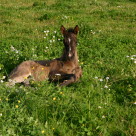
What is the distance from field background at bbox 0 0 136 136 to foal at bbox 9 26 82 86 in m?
0.37

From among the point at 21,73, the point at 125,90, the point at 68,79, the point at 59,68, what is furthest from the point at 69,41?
the point at 125,90

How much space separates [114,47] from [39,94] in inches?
205

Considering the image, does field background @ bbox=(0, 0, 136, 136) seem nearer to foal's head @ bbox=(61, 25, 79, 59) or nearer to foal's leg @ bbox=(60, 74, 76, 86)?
foal's leg @ bbox=(60, 74, 76, 86)

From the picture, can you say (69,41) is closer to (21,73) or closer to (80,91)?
(80,91)

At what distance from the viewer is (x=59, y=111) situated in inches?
204

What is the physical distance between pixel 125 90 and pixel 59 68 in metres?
1.93

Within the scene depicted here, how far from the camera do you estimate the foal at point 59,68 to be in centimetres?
712

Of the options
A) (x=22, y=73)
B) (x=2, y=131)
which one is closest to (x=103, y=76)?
(x=22, y=73)

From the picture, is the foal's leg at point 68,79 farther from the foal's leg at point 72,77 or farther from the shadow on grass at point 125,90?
the shadow on grass at point 125,90

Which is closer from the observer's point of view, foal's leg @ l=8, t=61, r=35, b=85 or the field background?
the field background

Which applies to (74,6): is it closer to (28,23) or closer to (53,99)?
(28,23)

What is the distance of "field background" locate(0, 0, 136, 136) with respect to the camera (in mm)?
4808

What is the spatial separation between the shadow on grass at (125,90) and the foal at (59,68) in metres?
1.09

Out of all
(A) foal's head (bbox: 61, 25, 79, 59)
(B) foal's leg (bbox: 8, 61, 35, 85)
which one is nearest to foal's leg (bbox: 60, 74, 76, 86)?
(A) foal's head (bbox: 61, 25, 79, 59)
